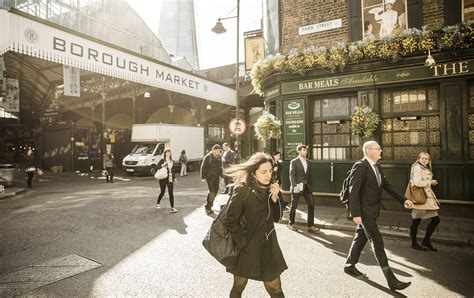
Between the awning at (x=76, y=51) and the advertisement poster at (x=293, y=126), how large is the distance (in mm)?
7158

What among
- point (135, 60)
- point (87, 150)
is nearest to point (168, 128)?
point (135, 60)

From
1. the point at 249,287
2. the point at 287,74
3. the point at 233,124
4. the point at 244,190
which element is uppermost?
the point at 287,74

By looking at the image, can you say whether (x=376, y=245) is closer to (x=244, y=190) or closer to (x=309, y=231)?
(x=244, y=190)

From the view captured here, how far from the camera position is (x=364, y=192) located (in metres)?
4.14

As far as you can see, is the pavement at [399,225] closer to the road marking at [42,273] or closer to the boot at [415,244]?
the boot at [415,244]

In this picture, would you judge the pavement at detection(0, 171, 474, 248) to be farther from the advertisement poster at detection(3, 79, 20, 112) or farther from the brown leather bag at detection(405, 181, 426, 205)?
the advertisement poster at detection(3, 79, 20, 112)

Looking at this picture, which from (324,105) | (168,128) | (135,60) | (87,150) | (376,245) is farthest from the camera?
(87,150)

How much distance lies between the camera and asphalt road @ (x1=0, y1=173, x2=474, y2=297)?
389 centimetres

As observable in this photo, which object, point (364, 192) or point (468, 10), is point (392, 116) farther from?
point (364, 192)

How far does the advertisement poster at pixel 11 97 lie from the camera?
14578 mm

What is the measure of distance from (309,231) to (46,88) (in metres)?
22.6

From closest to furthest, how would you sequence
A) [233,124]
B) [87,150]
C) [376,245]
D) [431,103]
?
[376,245], [431,103], [233,124], [87,150]

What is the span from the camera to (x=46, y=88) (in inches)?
859

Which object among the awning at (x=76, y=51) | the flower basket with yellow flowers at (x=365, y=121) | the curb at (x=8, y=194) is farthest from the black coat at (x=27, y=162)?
the flower basket with yellow flowers at (x=365, y=121)
